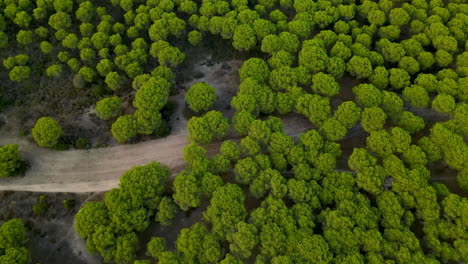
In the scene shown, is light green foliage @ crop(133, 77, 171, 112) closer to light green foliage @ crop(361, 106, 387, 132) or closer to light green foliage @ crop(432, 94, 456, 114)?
light green foliage @ crop(361, 106, 387, 132)

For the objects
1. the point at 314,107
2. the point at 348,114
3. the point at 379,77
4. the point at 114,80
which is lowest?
the point at 348,114

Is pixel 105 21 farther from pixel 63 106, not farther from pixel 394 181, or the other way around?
pixel 394 181

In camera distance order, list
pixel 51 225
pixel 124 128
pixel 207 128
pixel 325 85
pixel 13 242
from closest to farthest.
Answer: pixel 13 242 → pixel 51 225 → pixel 207 128 → pixel 124 128 → pixel 325 85

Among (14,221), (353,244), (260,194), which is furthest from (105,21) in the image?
(353,244)

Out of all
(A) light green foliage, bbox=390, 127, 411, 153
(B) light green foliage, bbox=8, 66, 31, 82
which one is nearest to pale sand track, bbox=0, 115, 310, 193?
(B) light green foliage, bbox=8, 66, 31, 82

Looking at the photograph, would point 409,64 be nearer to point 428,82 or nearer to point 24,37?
point 428,82

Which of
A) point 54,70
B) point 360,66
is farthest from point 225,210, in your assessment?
point 54,70
